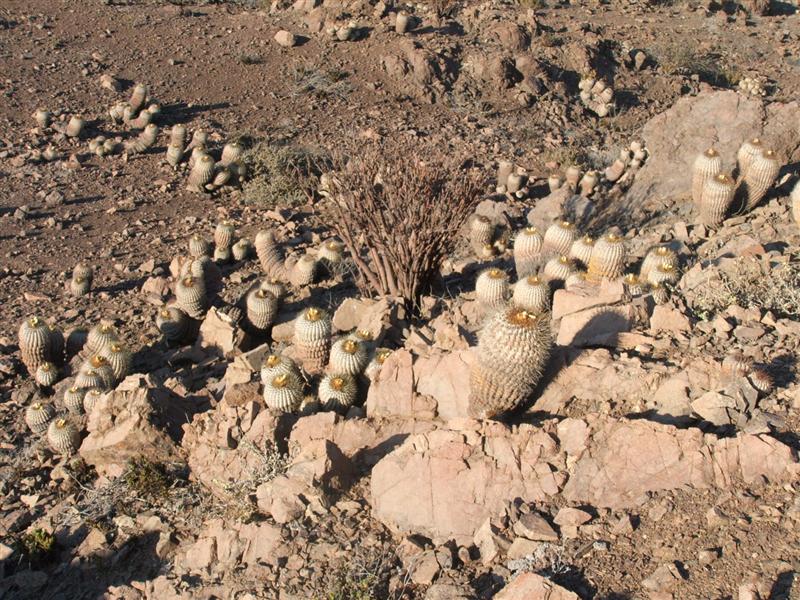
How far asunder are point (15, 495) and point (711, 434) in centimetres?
569

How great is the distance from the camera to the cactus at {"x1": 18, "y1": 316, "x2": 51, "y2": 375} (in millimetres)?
8547

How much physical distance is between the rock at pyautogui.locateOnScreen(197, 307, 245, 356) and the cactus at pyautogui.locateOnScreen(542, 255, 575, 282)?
3.31 m

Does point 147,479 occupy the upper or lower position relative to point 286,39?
lower

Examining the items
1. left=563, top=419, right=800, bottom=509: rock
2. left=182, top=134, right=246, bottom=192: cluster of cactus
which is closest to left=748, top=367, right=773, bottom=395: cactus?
left=563, top=419, right=800, bottom=509: rock

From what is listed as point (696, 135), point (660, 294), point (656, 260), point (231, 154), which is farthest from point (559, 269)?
point (231, 154)

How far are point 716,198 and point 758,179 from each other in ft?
1.85

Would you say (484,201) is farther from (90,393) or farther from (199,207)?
(90,393)

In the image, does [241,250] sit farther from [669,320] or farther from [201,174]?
[669,320]

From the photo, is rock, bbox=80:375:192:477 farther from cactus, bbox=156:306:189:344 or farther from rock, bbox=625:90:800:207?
rock, bbox=625:90:800:207

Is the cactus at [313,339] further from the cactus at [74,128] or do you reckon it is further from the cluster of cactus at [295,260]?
the cactus at [74,128]

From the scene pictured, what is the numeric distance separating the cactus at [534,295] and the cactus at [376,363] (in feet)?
4.48

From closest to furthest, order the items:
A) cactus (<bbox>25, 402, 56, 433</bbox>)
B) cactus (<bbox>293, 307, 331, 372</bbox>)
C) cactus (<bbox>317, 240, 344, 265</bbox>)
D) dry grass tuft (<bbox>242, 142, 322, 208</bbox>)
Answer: cactus (<bbox>293, 307, 331, 372</bbox>)
cactus (<bbox>25, 402, 56, 433</bbox>)
cactus (<bbox>317, 240, 344, 265</bbox>)
dry grass tuft (<bbox>242, 142, 322, 208</bbox>)

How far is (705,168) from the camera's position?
368 inches

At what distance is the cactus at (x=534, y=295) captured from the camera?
7.48m
